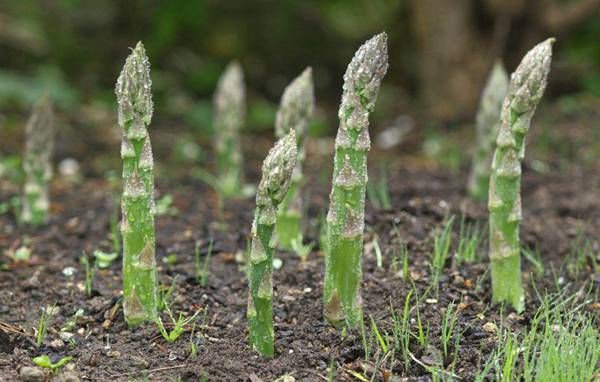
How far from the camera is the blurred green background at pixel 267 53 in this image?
8.36m

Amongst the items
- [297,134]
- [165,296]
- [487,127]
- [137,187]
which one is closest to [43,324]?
[165,296]

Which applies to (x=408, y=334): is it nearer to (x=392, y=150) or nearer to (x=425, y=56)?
(x=392, y=150)

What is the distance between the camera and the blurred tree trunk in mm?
8352

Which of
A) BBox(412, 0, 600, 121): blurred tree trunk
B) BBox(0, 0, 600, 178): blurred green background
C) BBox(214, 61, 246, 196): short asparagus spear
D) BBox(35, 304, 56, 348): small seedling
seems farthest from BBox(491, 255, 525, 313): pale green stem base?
BBox(412, 0, 600, 121): blurred tree trunk

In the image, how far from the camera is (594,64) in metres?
9.31

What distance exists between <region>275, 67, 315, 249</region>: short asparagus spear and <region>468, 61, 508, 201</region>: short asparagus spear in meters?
1.37

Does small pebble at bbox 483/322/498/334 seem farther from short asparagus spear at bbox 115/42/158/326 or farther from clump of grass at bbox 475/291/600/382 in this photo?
short asparagus spear at bbox 115/42/158/326

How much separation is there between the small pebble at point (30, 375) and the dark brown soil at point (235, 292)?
47 millimetres

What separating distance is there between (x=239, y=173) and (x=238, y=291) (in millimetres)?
2276

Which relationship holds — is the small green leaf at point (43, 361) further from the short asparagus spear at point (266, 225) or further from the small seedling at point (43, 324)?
the short asparagus spear at point (266, 225)

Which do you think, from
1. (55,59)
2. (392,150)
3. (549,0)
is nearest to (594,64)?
(549,0)

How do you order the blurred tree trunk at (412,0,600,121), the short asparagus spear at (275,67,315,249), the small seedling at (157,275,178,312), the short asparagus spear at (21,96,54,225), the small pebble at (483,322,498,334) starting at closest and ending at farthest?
the small pebble at (483,322,498,334)
the small seedling at (157,275,178,312)
the short asparagus spear at (275,67,315,249)
the short asparagus spear at (21,96,54,225)
the blurred tree trunk at (412,0,600,121)

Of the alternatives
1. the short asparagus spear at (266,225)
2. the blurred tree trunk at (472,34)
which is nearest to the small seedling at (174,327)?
the short asparagus spear at (266,225)

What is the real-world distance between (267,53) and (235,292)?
628 cm
